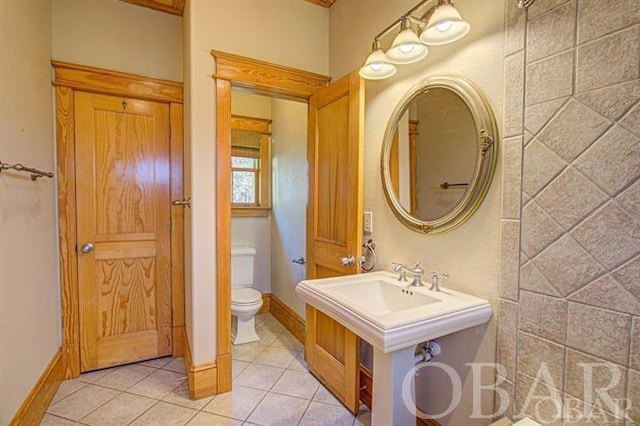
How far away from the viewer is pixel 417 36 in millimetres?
1454

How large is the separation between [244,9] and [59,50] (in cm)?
129

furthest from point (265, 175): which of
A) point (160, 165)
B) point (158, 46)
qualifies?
point (158, 46)

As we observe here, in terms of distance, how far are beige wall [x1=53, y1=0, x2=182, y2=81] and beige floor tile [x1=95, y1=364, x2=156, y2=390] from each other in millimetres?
2176

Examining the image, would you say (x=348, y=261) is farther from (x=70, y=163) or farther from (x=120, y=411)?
(x=70, y=163)

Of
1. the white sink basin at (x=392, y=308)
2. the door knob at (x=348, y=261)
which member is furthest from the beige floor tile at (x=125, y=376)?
the door knob at (x=348, y=261)

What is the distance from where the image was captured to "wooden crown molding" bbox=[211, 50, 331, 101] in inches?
76.9

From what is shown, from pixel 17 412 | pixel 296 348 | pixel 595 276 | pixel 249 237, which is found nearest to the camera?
pixel 595 276

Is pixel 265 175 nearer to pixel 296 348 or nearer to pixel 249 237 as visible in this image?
pixel 249 237

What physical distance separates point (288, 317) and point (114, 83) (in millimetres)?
2400

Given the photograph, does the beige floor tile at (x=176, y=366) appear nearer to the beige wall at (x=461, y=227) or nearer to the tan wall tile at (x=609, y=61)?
the beige wall at (x=461, y=227)

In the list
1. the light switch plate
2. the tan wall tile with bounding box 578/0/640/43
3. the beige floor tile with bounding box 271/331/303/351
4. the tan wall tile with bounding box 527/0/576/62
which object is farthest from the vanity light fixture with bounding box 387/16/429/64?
the beige floor tile with bounding box 271/331/303/351

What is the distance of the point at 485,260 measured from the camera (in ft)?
4.28

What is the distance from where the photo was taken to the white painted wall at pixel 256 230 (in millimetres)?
3346

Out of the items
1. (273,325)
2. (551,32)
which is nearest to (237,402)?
(273,325)
